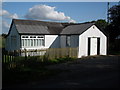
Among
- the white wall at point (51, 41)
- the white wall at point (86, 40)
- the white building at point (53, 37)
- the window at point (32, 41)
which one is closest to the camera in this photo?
the white wall at point (86, 40)

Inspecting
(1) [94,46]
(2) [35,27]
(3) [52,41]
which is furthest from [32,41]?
(1) [94,46]

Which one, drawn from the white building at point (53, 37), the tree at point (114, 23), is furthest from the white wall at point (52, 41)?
the tree at point (114, 23)

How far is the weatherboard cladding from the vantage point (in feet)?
63.2

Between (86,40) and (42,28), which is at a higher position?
(42,28)

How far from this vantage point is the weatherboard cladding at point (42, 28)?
1925 centimetres

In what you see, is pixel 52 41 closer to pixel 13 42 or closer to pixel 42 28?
pixel 42 28

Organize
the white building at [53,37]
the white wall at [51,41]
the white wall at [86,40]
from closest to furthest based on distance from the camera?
the white wall at [86,40], the white building at [53,37], the white wall at [51,41]

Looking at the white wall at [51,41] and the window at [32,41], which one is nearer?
the window at [32,41]

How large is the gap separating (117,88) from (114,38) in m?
23.2

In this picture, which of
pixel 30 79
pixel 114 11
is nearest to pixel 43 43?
pixel 30 79

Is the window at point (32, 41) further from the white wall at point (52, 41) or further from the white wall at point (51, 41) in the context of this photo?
the white wall at point (52, 41)

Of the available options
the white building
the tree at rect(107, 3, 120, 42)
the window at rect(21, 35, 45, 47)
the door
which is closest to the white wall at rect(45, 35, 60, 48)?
the white building

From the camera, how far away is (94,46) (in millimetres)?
19797

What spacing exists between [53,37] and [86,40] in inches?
184
